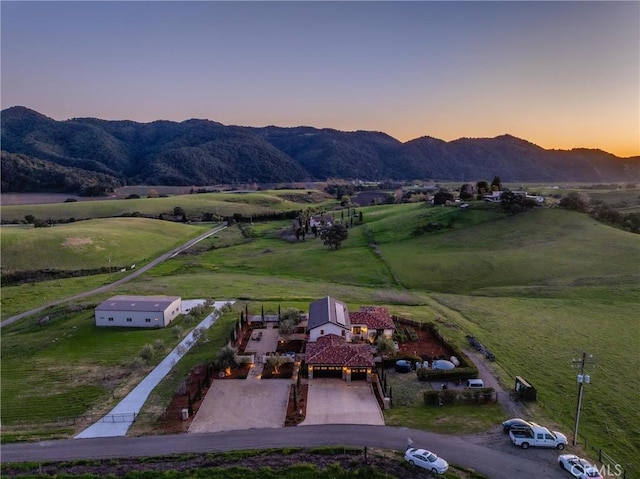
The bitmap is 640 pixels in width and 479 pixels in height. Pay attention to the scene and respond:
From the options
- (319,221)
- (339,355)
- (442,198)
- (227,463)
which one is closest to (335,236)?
(319,221)

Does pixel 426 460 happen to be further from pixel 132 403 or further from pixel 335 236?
pixel 335 236

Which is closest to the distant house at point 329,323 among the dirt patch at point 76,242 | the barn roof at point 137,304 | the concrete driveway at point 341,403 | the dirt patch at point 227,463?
the concrete driveway at point 341,403

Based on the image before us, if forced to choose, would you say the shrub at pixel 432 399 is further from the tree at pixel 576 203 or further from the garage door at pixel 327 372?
the tree at pixel 576 203

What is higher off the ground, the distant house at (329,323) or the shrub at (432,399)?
the distant house at (329,323)

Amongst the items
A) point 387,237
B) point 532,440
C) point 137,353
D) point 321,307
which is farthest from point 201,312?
point 387,237

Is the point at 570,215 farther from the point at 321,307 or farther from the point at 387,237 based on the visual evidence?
the point at 321,307

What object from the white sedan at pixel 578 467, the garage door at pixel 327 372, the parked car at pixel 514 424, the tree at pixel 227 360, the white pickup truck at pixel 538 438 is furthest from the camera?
the tree at pixel 227 360

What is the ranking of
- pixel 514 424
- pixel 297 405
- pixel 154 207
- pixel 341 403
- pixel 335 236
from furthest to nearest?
pixel 154 207 → pixel 335 236 → pixel 341 403 → pixel 297 405 → pixel 514 424
